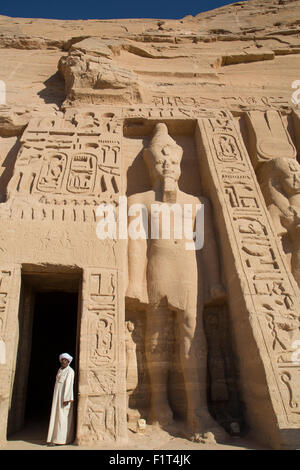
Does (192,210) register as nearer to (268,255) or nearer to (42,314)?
(268,255)

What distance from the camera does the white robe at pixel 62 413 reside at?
3414 mm

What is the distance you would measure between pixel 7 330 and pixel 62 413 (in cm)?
102

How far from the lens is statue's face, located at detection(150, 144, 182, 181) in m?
5.34

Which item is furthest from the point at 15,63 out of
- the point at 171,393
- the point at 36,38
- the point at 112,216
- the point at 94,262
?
the point at 171,393

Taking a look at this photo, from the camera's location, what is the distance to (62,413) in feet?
11.5

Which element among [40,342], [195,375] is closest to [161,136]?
[195,375]

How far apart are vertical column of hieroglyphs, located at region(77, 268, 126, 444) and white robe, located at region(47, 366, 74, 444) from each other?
0.15m

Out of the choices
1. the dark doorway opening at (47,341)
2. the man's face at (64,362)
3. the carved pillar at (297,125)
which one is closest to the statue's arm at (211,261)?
the man's face at (64,362)

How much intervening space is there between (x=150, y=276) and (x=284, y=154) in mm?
3298

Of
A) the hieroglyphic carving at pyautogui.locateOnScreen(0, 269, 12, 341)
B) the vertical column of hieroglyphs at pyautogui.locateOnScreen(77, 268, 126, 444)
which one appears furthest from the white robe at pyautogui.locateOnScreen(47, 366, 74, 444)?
the hieroglyphic carving at pyautogui.locateOnScreen(0, 269, 12, 341)

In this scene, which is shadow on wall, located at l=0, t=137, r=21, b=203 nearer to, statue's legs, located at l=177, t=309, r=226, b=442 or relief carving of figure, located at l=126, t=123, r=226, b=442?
relief carving of figure, located at l=126, t=123, r=226, b=442

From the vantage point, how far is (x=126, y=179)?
5.86 m

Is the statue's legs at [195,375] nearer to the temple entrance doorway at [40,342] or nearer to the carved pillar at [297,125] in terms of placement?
the temple entrance doorway at [40,342]

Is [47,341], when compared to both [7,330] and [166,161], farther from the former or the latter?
[166,161]
